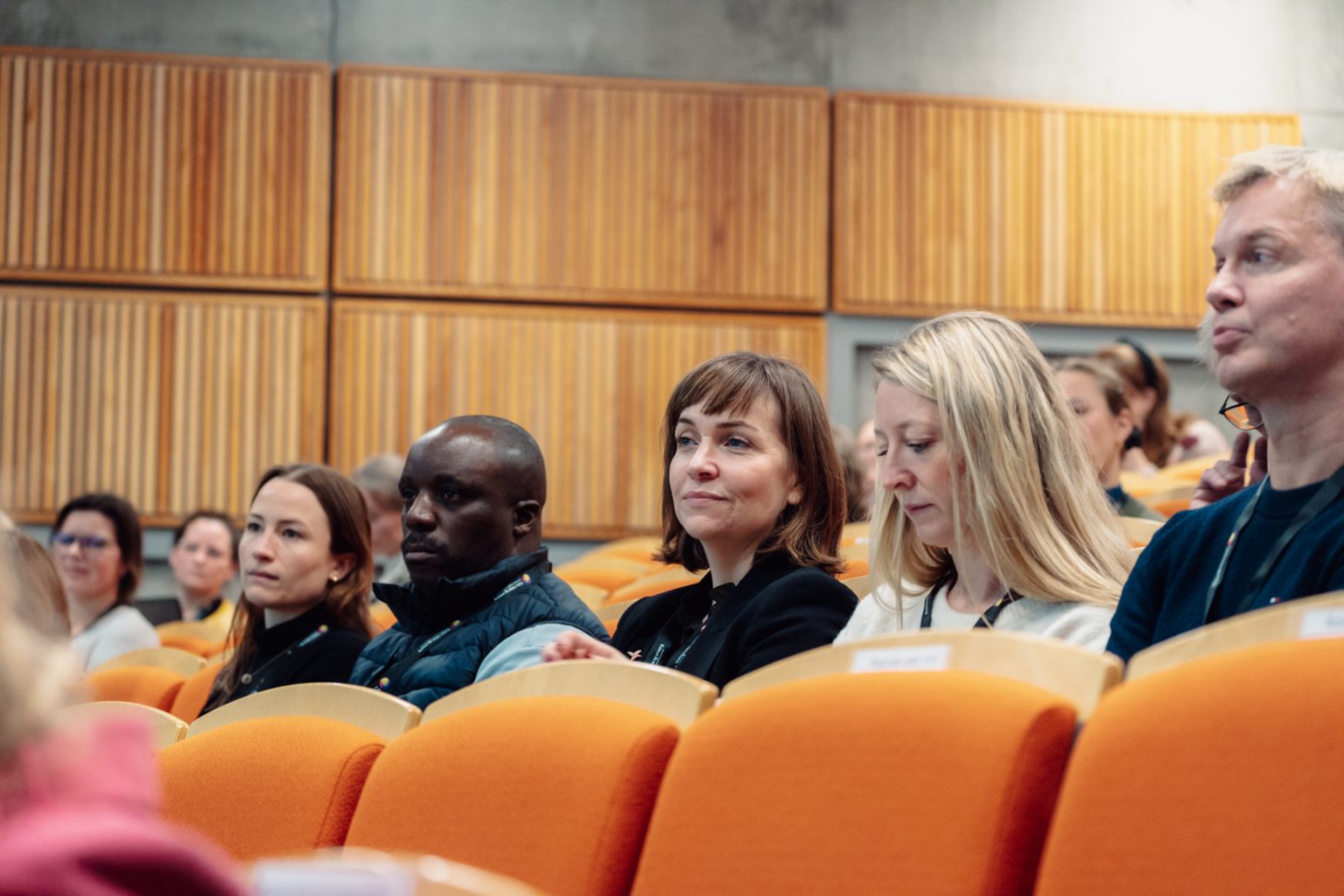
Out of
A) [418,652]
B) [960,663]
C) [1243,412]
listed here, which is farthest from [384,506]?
[960,663]

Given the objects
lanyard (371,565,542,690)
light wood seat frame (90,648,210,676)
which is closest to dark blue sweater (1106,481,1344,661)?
lanyard (371,565,542,690)

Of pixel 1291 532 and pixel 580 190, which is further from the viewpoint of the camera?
pixel 580 190

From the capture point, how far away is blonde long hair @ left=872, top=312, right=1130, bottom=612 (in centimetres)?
147

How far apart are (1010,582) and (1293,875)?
0.73m

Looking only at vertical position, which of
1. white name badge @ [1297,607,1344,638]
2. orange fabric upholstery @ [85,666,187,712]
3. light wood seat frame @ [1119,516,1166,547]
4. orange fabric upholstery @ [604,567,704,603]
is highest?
white name badge @ [1297,607,1344,638]

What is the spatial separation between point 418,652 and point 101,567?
208cm

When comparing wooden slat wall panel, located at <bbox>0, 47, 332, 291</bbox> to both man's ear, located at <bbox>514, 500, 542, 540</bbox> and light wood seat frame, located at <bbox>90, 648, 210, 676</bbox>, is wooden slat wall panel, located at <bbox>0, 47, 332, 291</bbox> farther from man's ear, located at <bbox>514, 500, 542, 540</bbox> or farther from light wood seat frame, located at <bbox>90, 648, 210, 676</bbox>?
man's ear, located at <bbox>514, 500, 542, 540</bbox>

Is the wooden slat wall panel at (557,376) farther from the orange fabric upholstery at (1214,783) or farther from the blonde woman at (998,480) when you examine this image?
the orange fabric upholstery at (1214,783)

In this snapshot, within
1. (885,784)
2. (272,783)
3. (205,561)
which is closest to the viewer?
(885,784)

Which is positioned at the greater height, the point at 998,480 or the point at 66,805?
the point at 998,480

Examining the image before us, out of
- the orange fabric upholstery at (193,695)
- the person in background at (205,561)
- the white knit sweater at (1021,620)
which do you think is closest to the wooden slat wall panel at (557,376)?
the person in background at (205,561)

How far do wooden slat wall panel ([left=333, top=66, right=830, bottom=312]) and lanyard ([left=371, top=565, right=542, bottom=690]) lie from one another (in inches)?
141

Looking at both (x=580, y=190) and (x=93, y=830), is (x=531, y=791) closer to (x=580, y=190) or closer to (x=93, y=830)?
(x=93, y=830)

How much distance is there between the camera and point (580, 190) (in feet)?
17.7
